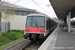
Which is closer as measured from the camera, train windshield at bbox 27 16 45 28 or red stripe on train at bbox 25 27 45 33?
red stripe on train at bbox 25 27 45 33

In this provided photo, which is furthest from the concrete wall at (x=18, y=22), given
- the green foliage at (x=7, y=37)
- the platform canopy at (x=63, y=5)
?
the platform canopy at (x=63, y=5)

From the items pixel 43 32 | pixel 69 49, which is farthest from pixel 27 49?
pixel 69 49

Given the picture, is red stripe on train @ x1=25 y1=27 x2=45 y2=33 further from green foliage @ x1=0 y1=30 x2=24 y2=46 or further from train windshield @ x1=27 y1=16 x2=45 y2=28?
green foliage @ x1=0 y1=30 x2=24 y2=46

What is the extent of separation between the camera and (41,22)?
9547 millimetres

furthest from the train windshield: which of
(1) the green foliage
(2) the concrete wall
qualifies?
(2) the concrete wall

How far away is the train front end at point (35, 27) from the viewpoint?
923cm

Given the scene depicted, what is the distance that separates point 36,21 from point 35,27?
0.63 meters

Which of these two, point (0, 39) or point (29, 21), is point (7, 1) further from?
point (0, 39)

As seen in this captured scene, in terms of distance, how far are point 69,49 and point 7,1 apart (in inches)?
326

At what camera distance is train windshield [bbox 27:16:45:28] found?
31.2 ft

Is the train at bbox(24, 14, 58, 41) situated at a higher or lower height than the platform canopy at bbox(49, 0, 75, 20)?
lower

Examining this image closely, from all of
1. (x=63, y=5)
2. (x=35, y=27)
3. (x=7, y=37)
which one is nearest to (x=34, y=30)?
(x=35, y=27)

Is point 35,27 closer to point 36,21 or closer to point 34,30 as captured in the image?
point 34,30

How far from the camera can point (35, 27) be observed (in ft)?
31.0
